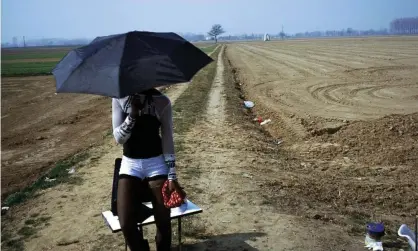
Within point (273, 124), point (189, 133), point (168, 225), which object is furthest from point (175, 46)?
point (273, 124)

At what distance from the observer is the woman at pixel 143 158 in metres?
3.59

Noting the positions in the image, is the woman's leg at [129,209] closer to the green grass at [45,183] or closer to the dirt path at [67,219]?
the dirt path at [67,219]

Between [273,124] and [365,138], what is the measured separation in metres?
3.36

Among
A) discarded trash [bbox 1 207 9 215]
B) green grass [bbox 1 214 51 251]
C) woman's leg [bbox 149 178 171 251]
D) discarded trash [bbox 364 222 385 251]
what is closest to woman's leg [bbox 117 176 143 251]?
woman's leg [bbox 149 178 171 251]

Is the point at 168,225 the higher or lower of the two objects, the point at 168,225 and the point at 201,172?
the higher

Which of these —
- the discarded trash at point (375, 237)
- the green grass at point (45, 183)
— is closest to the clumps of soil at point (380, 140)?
the discarded trash at point (375, 237)

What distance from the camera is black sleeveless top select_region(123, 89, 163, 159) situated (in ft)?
11.8

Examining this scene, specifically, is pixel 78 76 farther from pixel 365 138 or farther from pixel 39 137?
pixel 39 137

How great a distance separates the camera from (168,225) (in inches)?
147

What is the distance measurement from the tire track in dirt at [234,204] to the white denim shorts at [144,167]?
4.46ft

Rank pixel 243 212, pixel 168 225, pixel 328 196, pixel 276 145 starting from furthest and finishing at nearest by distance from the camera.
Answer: pixel 276 145, pixel 328 196, pixel 243 212, pixel 168 225

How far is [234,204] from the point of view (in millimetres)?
5992

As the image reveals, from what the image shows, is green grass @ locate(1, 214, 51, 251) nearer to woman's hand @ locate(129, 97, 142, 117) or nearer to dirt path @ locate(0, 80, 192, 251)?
dirt path @ locate(0, 80, 192, 251)

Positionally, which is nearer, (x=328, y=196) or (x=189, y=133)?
(x=328, y=196)
